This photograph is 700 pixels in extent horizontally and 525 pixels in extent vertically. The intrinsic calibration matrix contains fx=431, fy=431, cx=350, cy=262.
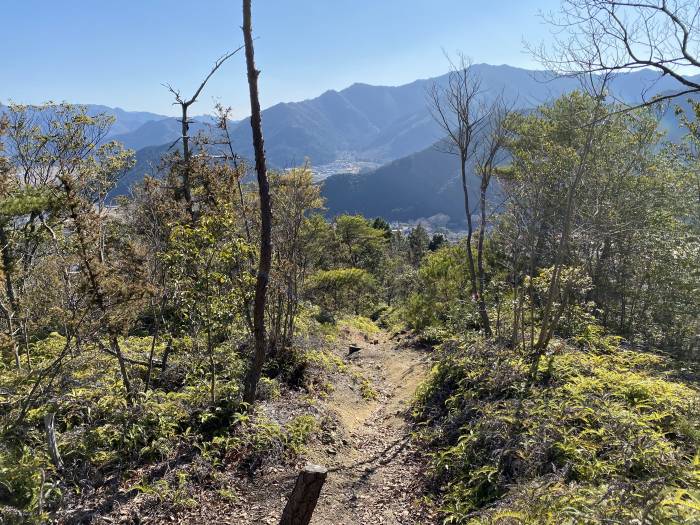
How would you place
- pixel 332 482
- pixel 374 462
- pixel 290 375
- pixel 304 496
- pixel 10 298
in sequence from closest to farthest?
pixel 304 496 < pixel 332 482 < pixel 374 462 < pixel 10 298 < pixel 290 375

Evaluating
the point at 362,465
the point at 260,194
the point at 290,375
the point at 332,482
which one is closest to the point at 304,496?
the point at 332,482

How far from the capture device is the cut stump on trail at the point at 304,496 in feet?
12.6

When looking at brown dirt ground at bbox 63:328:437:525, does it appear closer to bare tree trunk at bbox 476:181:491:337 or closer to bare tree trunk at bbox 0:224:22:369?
bare tree trunk at bbox 476:181:491:337

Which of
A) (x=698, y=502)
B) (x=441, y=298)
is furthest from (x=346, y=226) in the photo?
(x=698, y=502)

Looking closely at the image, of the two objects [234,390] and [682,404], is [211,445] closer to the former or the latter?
[234,390]

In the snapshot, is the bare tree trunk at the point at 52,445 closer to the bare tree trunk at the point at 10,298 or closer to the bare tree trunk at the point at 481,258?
the bare tree trunk at the point at 10,298

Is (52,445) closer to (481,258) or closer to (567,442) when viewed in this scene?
(567,442)

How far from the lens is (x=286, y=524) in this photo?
153 inches

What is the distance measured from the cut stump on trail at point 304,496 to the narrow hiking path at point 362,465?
185 centimetres

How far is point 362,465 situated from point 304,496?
3.47 meters

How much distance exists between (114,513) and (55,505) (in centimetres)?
64

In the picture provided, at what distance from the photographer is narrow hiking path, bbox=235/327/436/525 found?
5730 mm

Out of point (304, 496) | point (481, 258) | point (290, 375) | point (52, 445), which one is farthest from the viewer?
point (481, 258)

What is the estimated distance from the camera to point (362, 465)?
279 inches
